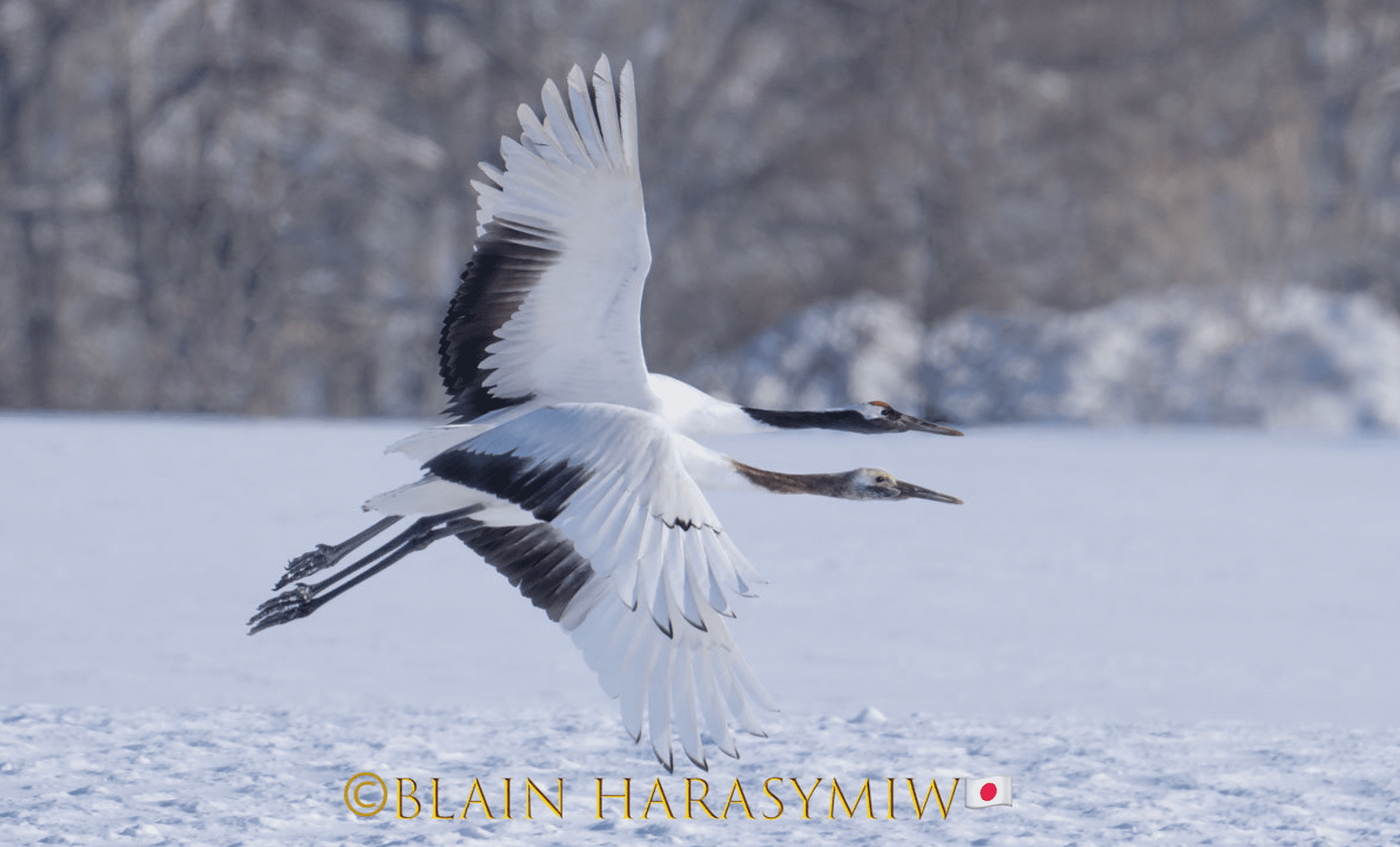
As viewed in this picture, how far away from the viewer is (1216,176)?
717 inches

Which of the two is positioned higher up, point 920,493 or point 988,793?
point 920,493

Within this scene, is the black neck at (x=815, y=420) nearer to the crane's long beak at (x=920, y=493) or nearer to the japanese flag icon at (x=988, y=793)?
the crane's long beak at (x=920, y=493)

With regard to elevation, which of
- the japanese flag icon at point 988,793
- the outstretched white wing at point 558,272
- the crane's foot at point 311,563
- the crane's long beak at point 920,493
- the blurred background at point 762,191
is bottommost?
the japanese flag icon at point 988,793

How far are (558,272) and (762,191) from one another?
613 inches

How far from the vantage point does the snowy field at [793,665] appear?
193 inches

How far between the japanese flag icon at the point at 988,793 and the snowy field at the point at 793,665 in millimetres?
44

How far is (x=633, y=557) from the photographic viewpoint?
3920 mm

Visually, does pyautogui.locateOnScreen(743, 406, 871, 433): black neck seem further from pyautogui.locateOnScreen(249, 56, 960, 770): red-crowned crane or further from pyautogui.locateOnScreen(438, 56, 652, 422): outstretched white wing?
pyautogui.locateOnScreen(438, 56, 652, 422): outstretched white wing

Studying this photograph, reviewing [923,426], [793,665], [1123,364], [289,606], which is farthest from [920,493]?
[1123,364]

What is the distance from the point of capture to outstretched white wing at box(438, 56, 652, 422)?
484cm

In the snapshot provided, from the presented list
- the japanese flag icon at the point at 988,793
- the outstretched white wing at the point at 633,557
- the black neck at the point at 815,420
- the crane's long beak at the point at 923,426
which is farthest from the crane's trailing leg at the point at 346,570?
the japanese flag icon at the point at 988,793

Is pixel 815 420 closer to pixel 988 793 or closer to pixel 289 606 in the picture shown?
pixel 988 793

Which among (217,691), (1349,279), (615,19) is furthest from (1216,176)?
(217,691)

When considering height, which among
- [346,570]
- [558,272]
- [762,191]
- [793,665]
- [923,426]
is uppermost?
[762,191]
